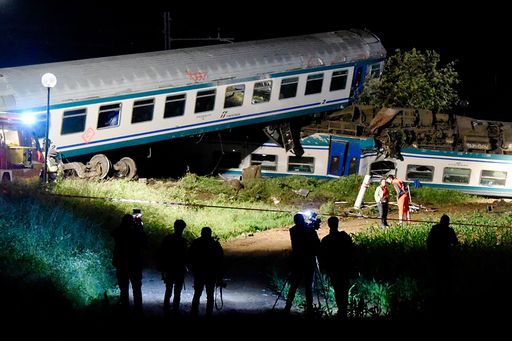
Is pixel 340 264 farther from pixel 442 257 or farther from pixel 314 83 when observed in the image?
pixel 314 83

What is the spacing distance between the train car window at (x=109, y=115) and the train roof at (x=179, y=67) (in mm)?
416

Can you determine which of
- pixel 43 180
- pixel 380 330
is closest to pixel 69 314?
pixel 380 330

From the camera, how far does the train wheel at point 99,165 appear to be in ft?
73.3

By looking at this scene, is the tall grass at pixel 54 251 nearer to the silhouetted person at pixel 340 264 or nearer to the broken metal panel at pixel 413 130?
the silhouetted person at pixel 340 264

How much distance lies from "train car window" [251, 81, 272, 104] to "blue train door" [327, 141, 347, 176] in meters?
3.21

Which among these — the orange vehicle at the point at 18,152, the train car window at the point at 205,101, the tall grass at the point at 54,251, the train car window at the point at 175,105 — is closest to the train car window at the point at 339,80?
the train car window at the point at 205,101

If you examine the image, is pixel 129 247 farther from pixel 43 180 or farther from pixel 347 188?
pixel 347 188

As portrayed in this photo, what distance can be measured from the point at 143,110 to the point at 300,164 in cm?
701

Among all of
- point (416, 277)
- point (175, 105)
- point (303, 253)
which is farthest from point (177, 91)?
point (303, 253)

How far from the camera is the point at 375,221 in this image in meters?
18.9

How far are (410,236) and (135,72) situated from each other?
11.8 m

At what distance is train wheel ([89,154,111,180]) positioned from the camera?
880 inches

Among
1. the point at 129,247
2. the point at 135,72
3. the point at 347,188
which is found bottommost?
the point at 347,188

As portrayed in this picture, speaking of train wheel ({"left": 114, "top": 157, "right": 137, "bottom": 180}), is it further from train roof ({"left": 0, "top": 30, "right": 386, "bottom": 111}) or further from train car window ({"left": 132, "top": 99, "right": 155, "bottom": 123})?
train roof ({"left": 0, "top": 30, "right": 386, "bottom": 111})
